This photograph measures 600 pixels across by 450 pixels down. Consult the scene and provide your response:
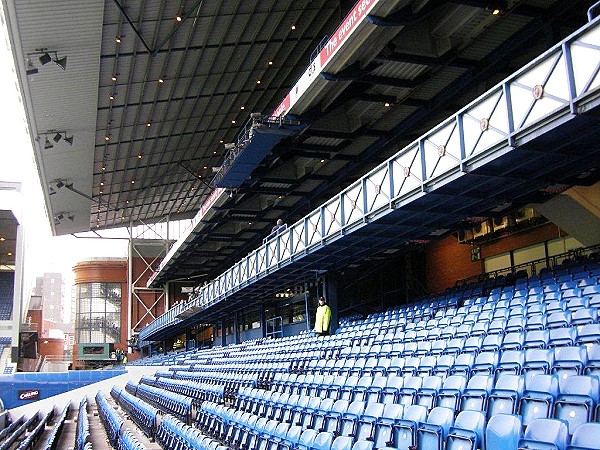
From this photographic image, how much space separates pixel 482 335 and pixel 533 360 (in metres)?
2.20

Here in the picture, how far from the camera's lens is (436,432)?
A: 616 cm

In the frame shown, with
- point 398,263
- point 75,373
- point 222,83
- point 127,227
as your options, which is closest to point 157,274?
point 127,227

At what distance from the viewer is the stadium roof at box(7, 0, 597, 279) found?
16.2 metres

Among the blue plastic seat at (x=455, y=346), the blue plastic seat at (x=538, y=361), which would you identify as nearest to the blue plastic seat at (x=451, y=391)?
the blue plastic seat at (x=538, y=361)

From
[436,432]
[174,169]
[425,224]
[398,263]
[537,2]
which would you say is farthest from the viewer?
[174,169]

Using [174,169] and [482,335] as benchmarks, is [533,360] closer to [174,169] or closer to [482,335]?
[482,335]

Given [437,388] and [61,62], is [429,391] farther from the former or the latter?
[61,62]

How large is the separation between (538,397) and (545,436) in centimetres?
123

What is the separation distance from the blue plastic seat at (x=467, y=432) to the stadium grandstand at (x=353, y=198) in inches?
0.9

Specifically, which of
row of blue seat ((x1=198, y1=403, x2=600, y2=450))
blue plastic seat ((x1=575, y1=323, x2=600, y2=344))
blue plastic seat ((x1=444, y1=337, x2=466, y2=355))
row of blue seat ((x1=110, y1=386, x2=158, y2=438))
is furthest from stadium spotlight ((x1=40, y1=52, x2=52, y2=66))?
blue plastic seat ((x1=575, y1=323, x2=600, y2=344))

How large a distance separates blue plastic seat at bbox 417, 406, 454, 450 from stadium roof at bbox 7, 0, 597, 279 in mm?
9614

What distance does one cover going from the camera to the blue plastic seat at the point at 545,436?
15.8 ft

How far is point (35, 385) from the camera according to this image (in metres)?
29.2

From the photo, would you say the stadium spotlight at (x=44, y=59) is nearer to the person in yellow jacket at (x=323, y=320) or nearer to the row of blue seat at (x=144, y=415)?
the row of blue seat at (x=144, y=415)
